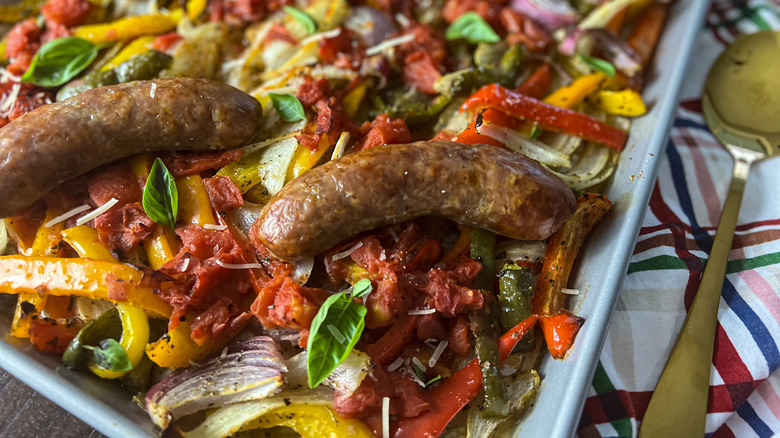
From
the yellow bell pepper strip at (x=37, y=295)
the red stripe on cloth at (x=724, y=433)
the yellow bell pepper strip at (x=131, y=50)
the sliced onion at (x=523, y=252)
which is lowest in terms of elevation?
→ the red stripe on cloth at (x=724, y=433)

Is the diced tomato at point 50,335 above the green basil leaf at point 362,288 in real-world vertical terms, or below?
below

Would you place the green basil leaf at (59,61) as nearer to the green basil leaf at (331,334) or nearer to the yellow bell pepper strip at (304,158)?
the yellow bell pepper strip at (304,158)

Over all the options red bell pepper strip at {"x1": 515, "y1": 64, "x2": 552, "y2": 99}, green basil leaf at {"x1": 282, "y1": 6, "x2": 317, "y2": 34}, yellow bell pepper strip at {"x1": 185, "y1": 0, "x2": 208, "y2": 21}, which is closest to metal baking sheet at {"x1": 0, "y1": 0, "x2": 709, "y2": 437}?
red bell pepper strip at {"x1": 515, "y1": 64, "x2": 552, "y2": 99}

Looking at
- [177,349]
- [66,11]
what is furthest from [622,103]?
[66,11]

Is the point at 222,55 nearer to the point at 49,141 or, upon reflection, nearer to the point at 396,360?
the point at 49,141

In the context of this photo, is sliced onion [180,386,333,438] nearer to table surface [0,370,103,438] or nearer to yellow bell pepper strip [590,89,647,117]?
table surface [0,370,103,438]

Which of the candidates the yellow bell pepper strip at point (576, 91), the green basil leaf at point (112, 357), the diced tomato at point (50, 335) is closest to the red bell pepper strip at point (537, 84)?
the yellow bell pepper strip at point (576, 91)

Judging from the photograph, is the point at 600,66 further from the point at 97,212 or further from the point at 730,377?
the point at 97,212
